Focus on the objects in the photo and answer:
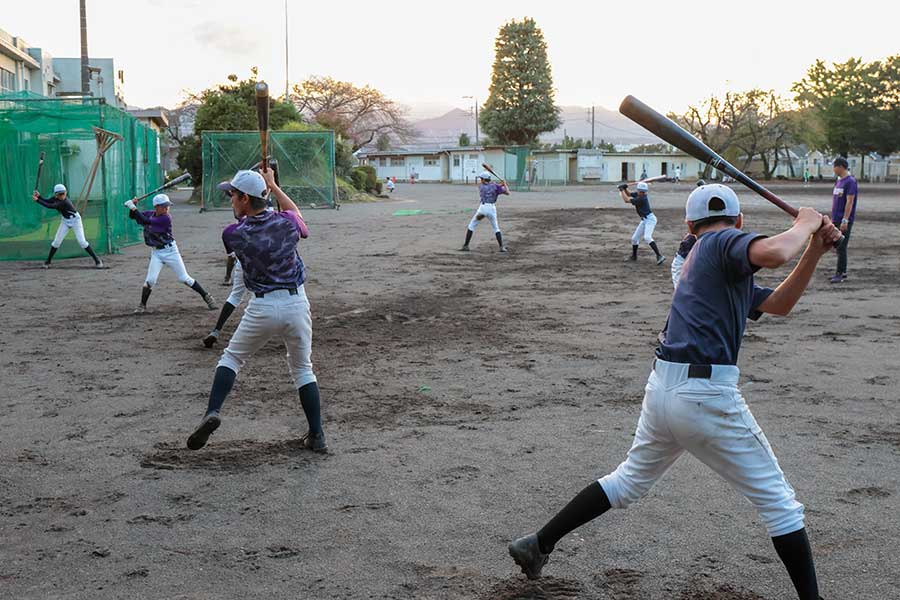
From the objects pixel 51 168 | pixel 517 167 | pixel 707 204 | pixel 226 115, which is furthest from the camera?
pixel 517 167

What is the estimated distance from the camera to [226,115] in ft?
148

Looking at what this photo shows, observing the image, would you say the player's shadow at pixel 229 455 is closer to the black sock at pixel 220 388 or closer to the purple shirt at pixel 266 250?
the black sock at pixel 220 388

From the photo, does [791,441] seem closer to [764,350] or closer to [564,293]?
[764,350]

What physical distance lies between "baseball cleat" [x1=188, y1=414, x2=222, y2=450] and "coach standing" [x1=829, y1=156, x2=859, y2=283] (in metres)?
11.8

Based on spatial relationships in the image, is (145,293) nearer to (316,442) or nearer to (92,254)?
(92,254)

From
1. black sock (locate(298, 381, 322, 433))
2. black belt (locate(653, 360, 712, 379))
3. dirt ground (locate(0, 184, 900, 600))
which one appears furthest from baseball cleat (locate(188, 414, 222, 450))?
black belt (locate(653, 360, 712, 379))

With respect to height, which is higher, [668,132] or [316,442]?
[668,132]

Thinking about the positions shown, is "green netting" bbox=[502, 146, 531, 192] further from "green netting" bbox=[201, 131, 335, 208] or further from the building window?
the building window

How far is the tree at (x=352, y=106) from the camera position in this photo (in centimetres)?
8150

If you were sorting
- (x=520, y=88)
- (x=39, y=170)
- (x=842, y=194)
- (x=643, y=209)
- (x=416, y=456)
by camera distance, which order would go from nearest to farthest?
1. (x=416, y=456)
2. (x=842, y=194)
3. (x=643, y=209)
4. (x=39, y=170)
5. (x=520, y=88)

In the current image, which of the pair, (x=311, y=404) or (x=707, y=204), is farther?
(x=311, y=404)

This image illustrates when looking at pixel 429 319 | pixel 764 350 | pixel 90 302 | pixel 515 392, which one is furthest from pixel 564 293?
pixel 90 302

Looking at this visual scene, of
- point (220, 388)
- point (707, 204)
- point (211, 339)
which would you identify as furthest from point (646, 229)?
point (707, 204)

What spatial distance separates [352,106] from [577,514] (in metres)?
81.5
